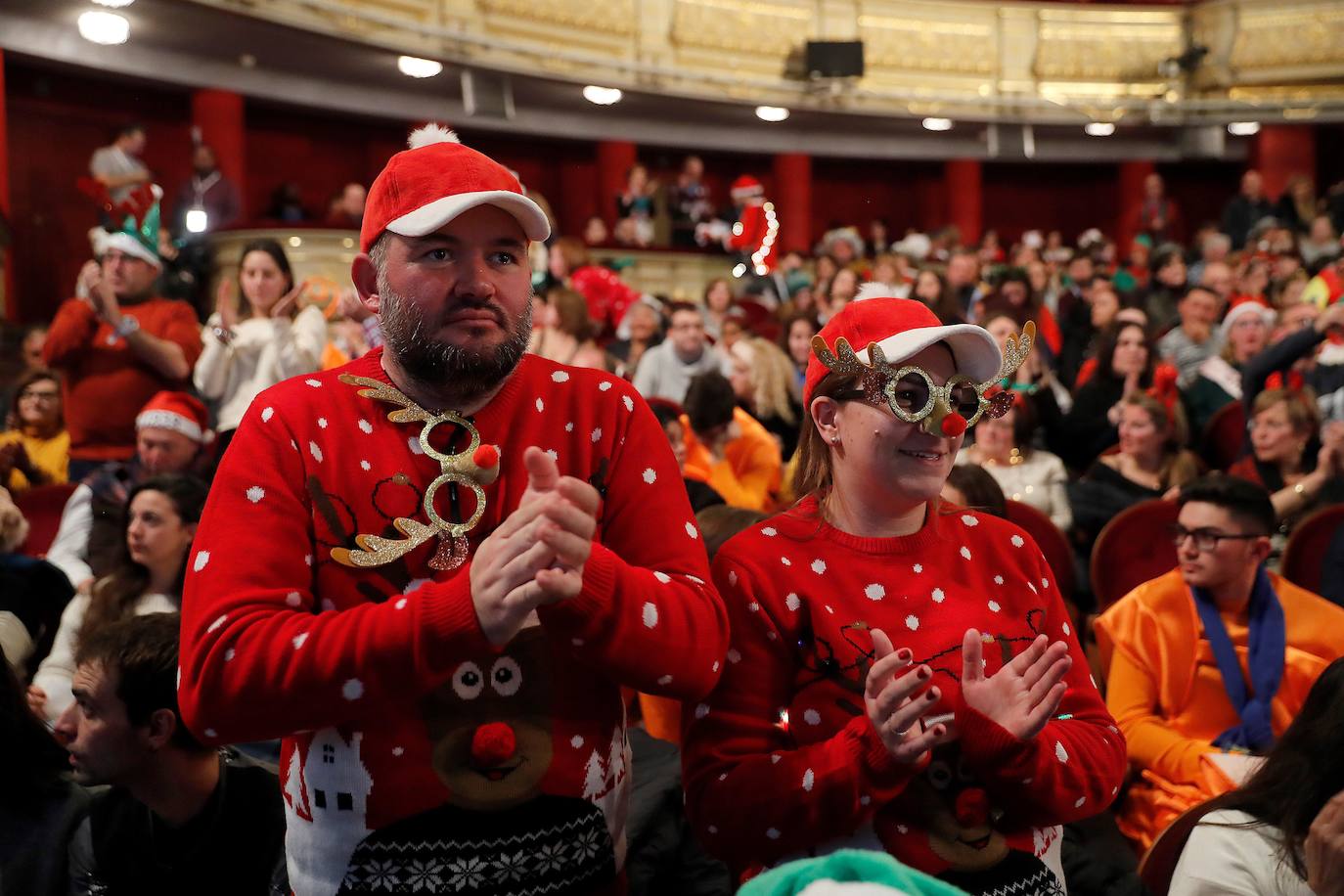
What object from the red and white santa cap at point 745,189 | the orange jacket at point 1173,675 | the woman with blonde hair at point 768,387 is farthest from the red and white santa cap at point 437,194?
the red and white santa cap at point 745,189

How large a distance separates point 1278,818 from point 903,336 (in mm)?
812

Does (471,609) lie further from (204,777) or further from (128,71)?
(128,71)

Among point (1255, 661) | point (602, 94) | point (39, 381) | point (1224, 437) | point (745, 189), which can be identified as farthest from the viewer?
point (602, 94)

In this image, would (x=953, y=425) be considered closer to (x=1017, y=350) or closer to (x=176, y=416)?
(x=1017, y=350)

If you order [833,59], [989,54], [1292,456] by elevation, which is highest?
[989,54]

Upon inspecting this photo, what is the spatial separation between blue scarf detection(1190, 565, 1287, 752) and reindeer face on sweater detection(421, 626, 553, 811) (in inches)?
76.0

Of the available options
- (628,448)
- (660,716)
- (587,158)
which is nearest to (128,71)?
(587,158)

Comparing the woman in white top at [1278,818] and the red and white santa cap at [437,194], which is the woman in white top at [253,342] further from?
the woman in white top at [1278,818]

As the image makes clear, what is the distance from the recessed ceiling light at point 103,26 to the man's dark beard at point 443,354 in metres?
8.51

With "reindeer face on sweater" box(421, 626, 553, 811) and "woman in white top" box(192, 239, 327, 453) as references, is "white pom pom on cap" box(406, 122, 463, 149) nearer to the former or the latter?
"reindeer face on sweater" box(421, 626, 553, 811)

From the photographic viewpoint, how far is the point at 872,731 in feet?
4.80

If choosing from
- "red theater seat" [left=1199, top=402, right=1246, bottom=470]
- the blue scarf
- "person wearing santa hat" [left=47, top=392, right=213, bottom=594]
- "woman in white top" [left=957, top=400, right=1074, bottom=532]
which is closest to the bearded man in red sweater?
the blue scarf

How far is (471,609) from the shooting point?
122 centimetres

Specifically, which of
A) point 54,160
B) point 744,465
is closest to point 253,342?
point 744,465
